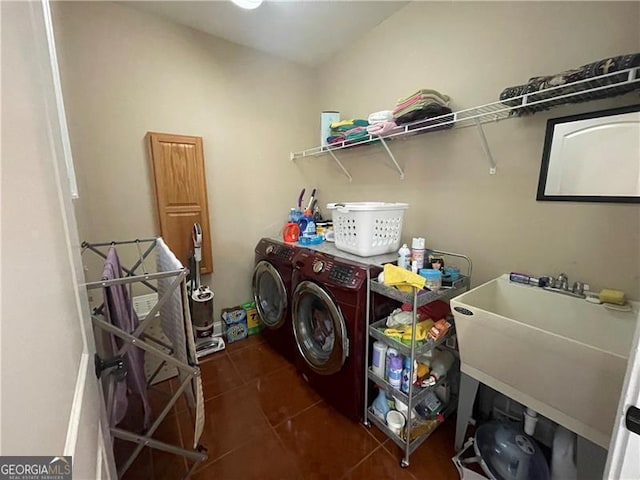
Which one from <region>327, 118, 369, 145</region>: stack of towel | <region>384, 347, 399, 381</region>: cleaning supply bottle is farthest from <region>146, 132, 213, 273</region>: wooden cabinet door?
<region>384, 347, 399, 381</region>: cleaning supply bottle

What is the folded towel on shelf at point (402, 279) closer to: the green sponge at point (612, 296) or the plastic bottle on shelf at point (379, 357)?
the plastic bottle on shelf at point (379, 357)

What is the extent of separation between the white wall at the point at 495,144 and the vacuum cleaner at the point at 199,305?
1.49m

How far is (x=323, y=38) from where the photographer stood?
6.89ft

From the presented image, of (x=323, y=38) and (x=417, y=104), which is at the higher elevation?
(x=323, y=38)

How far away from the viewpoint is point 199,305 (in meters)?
2.08

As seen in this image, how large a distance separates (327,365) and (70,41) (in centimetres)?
253

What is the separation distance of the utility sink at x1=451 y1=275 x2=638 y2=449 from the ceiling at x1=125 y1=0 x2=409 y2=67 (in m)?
1.95

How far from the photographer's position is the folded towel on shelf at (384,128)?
1.60 meters

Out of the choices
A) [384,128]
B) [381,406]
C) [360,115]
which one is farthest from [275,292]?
[360,115]

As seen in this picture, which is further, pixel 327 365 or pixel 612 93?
pixel 327 365

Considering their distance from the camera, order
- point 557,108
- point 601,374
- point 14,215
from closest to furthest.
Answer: point 14,215, point 601,374, point 557,108

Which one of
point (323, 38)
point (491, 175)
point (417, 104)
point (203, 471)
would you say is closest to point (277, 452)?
point (203, 471)

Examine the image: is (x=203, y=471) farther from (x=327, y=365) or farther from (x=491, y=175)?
(x=491, y=175)

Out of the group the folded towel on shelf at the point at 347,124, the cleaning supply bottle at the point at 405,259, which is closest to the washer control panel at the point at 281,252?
the cleaning supply bottle at the point at 405,259
